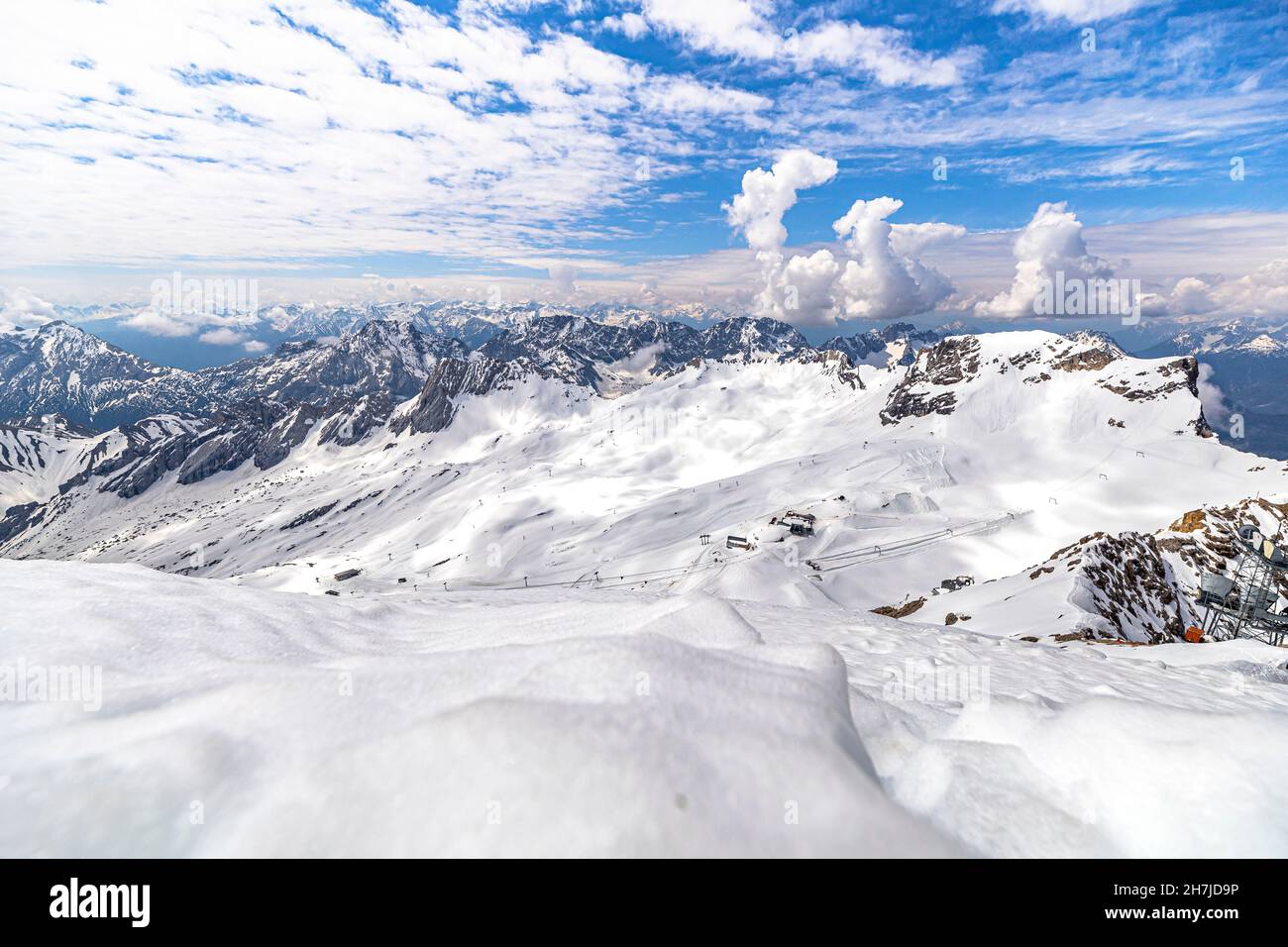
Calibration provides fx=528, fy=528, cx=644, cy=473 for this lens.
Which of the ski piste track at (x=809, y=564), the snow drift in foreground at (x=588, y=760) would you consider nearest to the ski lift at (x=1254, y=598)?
the snow drift in foreground at (x=588, y=760)

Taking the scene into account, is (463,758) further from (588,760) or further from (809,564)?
(809,564)

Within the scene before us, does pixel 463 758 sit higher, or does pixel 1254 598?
pixel 463 758

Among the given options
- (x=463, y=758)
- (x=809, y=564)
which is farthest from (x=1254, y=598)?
(x=809, y=564)

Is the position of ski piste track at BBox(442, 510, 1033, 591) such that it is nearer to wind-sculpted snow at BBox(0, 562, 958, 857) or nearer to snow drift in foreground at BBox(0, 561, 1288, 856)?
snow drift in foreground at BBox(0, 561, 1288, 856)

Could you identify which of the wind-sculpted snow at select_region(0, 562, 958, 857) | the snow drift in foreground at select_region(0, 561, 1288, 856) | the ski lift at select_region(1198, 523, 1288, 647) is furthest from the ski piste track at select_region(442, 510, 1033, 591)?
the wind-sculpted snow at select_region(0, 562, 958, 857)

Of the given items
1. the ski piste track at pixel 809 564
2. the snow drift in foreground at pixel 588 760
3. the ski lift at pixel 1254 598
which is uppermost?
the snow drift in foreground at pixel 588 760

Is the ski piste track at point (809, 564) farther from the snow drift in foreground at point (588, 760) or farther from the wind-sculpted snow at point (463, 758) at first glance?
the wind-sculpted snow at point (463, 758)
